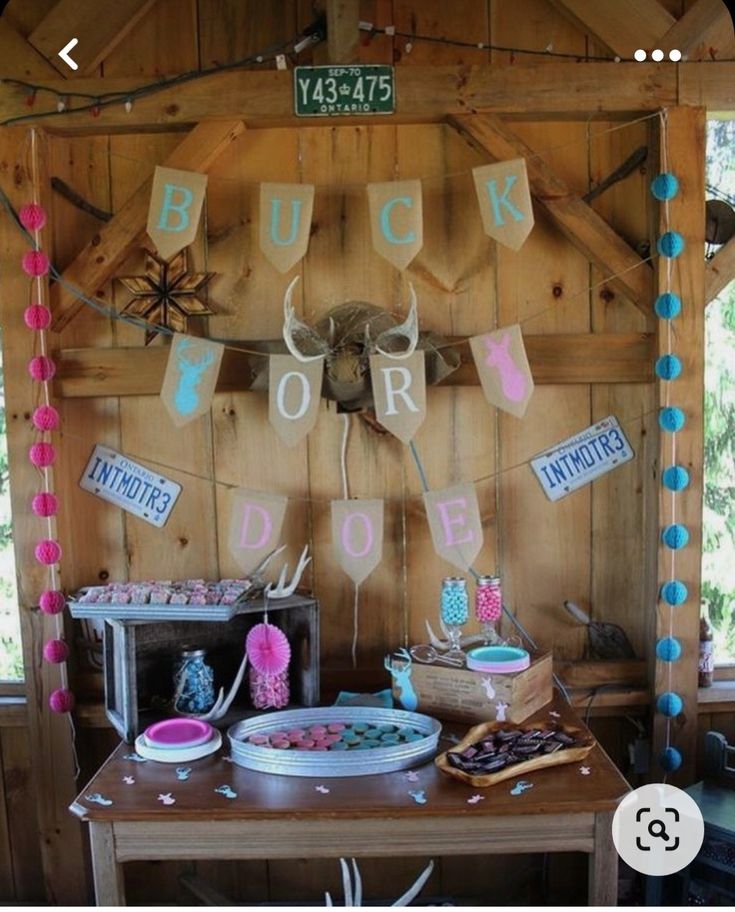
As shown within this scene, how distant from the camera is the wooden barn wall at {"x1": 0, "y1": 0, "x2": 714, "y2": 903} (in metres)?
2.22

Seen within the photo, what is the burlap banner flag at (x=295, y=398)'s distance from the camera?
2057 mm

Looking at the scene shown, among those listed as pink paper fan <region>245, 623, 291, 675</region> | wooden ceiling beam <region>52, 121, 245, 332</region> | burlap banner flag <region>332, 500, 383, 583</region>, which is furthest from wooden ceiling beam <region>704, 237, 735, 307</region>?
pink paper fan <region>245, 623, 291, 675</region>

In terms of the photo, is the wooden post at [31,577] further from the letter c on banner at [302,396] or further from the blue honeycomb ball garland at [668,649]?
the blue honeycomb ball garland at [668,649]

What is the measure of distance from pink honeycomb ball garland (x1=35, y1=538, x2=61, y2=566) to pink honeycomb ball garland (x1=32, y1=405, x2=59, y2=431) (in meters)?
0.27

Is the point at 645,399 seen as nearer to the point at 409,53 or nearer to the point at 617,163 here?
the point at 617,163

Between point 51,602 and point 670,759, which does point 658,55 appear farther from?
point 51,602

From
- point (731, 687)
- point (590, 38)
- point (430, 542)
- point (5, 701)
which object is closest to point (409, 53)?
point (590, 38)

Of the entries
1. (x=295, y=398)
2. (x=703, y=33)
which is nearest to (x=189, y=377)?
(x=295, y=398)

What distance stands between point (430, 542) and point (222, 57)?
126 cm

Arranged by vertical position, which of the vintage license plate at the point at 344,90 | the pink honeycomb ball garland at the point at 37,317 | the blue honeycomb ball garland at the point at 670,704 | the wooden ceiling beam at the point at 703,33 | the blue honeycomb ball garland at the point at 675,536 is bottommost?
the blue honeycomb ball garland at the point at 670,704

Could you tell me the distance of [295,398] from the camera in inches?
81.2

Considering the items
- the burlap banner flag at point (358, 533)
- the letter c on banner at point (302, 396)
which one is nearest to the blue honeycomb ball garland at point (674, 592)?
the burlap banner flag at point (358, 533)

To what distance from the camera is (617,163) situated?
2.25 metres

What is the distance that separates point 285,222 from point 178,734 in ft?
3.66
